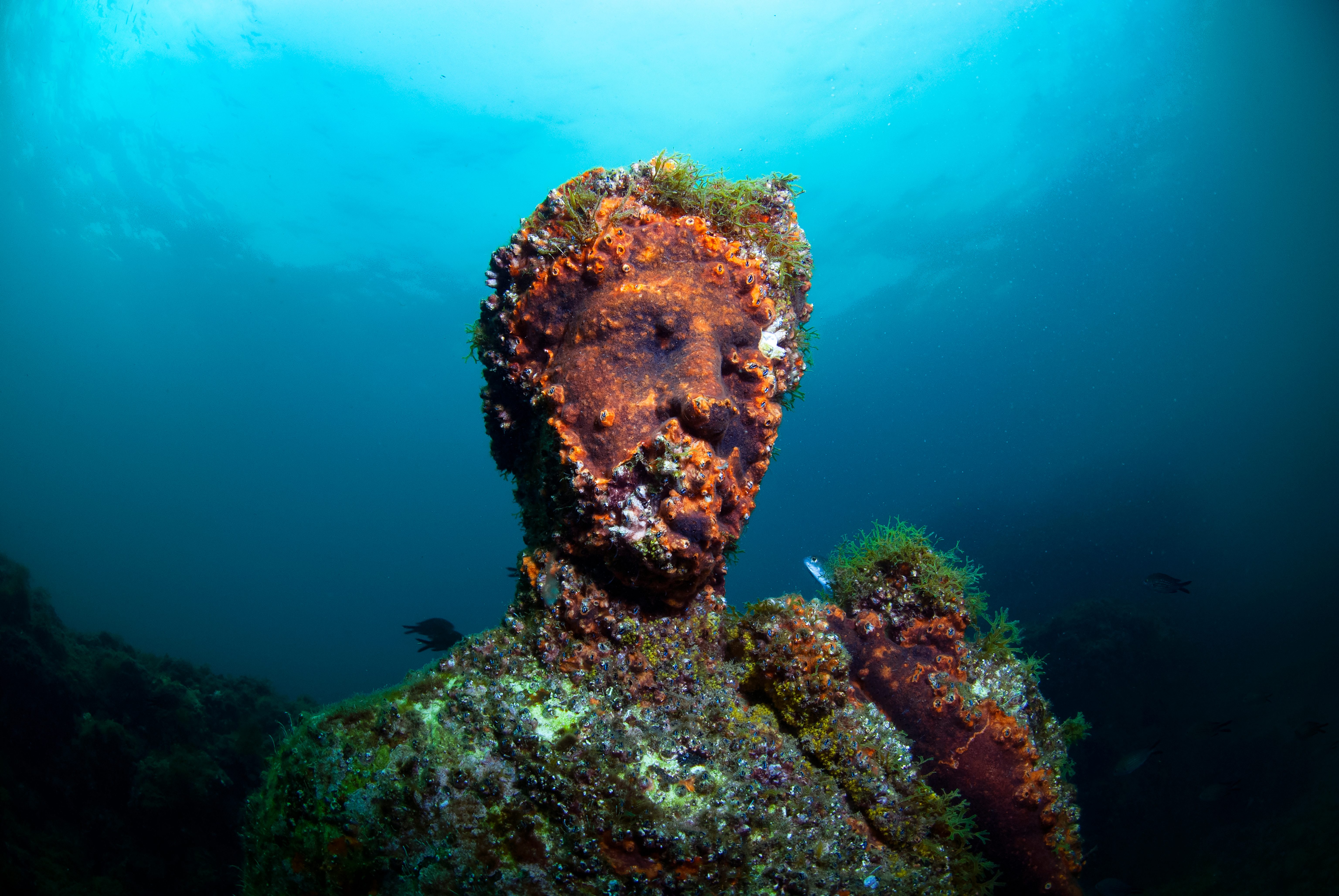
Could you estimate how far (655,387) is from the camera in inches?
135

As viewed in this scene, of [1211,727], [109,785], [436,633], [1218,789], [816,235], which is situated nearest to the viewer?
[436,633]

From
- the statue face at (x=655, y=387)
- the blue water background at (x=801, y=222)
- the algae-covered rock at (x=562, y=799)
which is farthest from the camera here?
the blue water background at (x=801, y=222)

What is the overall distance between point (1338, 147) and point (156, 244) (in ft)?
333

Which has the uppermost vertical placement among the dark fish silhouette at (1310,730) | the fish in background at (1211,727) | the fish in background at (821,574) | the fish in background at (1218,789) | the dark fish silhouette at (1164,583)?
the fish in background at (821,574)

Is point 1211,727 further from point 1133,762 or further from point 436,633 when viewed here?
point 436,633

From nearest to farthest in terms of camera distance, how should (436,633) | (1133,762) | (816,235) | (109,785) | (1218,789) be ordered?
(436,633)
(1133,762)
(109,785)
(1218,789)
(816,235)

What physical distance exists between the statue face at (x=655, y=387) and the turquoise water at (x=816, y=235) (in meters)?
1.14

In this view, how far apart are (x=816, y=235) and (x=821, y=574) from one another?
3848 centimetres

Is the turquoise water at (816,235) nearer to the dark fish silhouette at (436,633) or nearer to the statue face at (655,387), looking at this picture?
the statue face at (655,387)

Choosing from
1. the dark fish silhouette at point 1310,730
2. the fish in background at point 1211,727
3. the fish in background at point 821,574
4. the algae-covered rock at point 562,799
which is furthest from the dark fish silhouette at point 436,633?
the dark fish silhouette at point 1310,730

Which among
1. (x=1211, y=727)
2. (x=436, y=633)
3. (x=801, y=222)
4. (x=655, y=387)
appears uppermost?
(x=801, y=222)

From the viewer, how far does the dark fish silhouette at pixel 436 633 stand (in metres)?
7.54

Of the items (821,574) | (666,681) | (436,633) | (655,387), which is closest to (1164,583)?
(821,574)

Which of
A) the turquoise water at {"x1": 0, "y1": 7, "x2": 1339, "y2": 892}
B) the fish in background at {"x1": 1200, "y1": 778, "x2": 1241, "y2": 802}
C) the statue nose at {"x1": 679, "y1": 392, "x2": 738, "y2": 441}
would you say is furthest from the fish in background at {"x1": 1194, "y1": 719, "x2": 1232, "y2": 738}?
the statue nose at {"x1": 679, "y1": 392, "x2": 738, "y2": 441}
